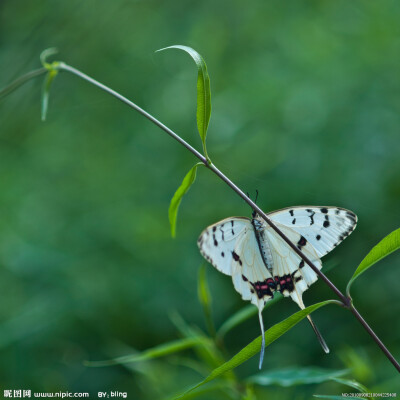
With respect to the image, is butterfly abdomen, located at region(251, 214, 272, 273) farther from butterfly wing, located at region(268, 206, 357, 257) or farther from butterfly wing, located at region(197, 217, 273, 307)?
butterfly wing, located at region(268, 206, 357, 257)

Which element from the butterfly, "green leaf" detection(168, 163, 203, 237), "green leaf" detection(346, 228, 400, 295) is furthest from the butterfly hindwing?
"green leaf" detection(168, 163, 203, 237)

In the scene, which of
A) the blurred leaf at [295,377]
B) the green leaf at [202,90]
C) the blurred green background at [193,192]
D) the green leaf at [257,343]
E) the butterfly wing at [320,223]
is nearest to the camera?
the green leaf at [257,343]

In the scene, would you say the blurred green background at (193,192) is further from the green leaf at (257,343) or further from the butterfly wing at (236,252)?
the green leaf at (257,343)

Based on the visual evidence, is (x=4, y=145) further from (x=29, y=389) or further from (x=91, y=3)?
(x=29, y=389)

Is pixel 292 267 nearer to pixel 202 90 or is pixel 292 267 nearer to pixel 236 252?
pixel 236 252

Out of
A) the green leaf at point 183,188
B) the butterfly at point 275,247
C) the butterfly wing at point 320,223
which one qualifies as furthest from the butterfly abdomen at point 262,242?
the green leaf at point 183,188

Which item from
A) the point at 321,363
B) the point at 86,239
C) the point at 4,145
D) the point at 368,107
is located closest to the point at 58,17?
the point at 4,145

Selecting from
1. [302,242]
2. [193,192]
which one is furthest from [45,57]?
[193,192]
